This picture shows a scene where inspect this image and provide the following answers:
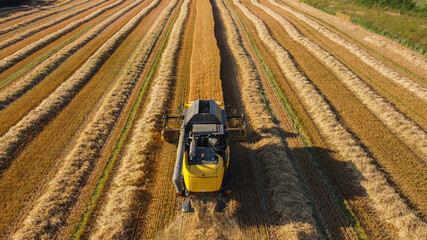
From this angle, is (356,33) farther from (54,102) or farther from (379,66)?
(54,102)

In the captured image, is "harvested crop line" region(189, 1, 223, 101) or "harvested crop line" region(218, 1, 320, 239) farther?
"harvested crop line" region(189, 1, 223, 101)

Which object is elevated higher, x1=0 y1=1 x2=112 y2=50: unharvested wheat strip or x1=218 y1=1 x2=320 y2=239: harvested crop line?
x1=0 y1=1 x2=112 y2=50: unharvested wheat strip

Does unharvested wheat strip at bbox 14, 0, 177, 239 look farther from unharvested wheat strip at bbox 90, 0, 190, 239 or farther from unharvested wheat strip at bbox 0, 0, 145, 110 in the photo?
unharvested wheat strip at bbox 0, 0, 145, 110

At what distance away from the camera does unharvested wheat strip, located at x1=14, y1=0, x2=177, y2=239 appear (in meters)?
8.76

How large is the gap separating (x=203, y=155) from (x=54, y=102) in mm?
12698

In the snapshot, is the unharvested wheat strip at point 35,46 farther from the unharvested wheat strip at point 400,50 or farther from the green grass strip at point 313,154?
the unharvested wheat strip at point 400,50

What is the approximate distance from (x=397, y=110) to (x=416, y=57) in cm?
1215

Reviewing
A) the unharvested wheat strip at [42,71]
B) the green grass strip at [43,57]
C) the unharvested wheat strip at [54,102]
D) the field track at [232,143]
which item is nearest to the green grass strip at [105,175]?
the field track at [232,143]

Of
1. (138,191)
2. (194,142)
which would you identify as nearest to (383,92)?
(194,142)

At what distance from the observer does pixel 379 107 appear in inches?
615

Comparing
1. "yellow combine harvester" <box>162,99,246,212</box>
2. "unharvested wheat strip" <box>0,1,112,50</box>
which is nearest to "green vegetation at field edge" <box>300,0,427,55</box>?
"yellow combine harvester" <box>162,99,246,212</box>

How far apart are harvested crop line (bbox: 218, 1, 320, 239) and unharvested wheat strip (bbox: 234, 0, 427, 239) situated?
9.82 ft

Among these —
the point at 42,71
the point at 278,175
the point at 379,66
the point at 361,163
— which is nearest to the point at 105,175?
the point at 278,175

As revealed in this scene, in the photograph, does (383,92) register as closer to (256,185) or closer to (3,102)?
(256,185)
